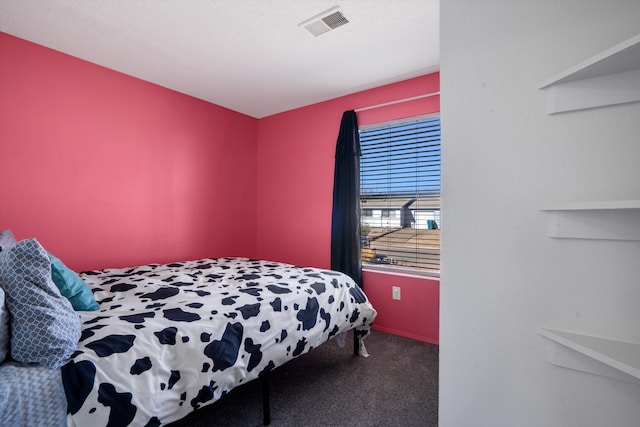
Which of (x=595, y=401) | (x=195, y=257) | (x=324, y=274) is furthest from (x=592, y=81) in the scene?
(x=195, y=257)

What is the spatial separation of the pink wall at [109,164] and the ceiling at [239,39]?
21 centimetres

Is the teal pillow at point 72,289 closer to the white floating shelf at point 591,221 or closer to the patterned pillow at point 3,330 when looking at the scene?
the patterned pillow at point 3,330

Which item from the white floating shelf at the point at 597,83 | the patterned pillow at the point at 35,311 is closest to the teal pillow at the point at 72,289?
the patterned pillow at the point at 35,311

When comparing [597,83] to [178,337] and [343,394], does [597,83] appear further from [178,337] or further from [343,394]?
[343,394]

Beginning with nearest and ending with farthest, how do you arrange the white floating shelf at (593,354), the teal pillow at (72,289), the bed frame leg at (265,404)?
1. the white floating shelf at (593,354)
2. the teal pillow at (72,289)
3. the bed frame leg at (265,404)

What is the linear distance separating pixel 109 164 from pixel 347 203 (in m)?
2.19

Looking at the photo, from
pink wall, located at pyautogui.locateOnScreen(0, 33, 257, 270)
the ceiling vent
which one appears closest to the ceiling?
the ceiling vent

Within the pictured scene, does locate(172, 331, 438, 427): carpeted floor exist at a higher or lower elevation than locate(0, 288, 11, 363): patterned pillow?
lower

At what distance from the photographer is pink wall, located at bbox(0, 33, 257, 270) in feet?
7.55

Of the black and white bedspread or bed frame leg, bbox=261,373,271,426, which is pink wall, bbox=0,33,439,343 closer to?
the black and white bedspread

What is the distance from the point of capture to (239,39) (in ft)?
7.43

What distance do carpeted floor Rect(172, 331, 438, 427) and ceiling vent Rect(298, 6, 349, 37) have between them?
238 cm

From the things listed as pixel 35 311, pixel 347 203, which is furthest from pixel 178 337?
pixel 347 203

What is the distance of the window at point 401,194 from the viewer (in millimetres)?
2914
